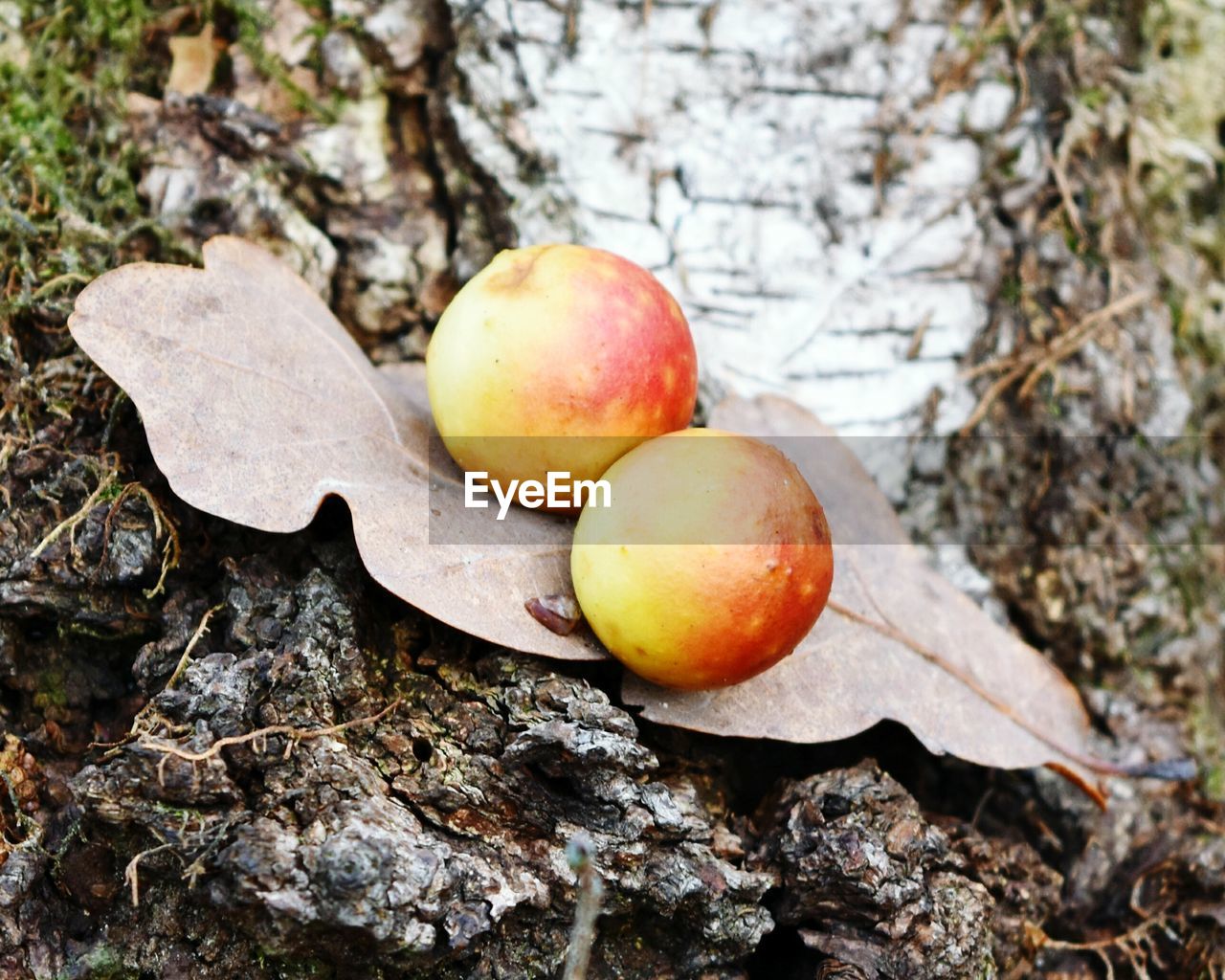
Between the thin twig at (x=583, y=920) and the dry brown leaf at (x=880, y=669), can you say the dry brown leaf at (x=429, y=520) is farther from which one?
the thin twig at (x=583, y=920)

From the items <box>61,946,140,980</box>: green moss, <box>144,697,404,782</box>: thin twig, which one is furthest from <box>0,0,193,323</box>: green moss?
<box>61,946,140,980</box>: green moss

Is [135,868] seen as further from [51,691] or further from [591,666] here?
[591,666]

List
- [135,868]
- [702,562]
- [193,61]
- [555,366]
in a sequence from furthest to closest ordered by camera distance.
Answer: [193,61], [555,366], [702,562], [135,868]

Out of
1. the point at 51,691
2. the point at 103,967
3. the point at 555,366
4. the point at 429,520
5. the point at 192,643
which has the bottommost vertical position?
the point at 103,967

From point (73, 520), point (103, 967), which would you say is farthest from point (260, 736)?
point (73, 520)

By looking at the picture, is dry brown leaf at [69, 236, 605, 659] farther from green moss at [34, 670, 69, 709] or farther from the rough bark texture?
green moss at [34, 670, 69, 709]

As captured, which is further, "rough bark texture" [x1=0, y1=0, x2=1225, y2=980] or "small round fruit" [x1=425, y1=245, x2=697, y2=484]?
"small round fruit" [x1=425, y1=245, x2=697, y2=484]

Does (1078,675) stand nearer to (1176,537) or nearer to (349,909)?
(1176,537)
